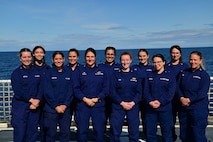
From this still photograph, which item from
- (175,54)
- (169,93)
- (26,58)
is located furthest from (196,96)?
(26,58)

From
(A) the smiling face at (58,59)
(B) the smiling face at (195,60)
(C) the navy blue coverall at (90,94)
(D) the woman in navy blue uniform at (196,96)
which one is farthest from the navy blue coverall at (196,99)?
(A) the smiling face at (58,59)

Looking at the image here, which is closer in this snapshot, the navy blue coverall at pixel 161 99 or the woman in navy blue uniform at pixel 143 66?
the navy blue coverall at pixel 161 99

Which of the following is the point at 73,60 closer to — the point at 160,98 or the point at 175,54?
the point at 160,98

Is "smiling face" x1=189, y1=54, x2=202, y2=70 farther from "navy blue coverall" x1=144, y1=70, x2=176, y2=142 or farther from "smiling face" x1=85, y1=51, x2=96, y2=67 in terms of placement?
"smiling face" x1=85, y1=51, x2=96, y2=67

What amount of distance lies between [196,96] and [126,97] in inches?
45.9

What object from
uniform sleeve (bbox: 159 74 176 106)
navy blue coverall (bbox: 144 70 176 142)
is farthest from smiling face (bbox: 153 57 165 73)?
uniform sleeve (bbox: 159 74 176 106)

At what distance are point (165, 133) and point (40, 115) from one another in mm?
2214

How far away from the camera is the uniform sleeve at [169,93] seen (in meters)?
5.12

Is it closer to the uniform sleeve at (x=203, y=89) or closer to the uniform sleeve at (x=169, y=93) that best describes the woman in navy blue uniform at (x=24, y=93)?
the uniform sleeve at (x=169, y=93)

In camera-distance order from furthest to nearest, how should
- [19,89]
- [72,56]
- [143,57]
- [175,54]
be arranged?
[143,57] < [175,54] < [72,56] < [19,89]

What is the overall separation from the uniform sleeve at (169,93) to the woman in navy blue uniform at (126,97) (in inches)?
15.6

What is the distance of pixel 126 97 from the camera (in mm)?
5188

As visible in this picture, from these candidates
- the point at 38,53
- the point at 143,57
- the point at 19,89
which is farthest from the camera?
the point at 143,57

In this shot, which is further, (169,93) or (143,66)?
(143,66)
